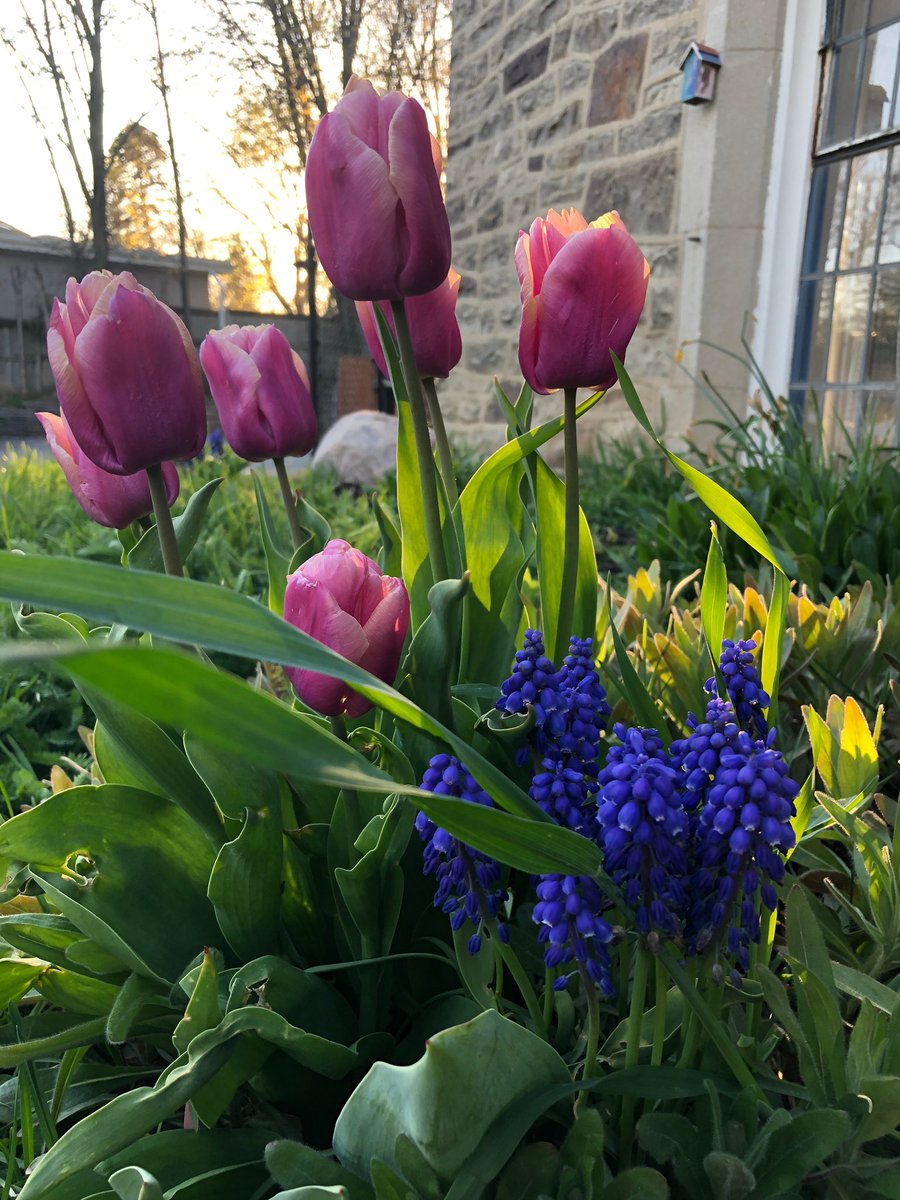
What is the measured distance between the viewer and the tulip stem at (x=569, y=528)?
0.72m

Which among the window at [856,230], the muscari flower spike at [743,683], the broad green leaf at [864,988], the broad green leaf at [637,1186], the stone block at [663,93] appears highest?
the stone block at [663,93]

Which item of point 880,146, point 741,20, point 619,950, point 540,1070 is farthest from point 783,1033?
point 741,20

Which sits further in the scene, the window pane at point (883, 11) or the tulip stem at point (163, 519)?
the window pane at point (883, 11)

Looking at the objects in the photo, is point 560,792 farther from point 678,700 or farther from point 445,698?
point 678,700

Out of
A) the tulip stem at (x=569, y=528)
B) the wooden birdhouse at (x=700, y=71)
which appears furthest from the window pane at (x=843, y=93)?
the tulip stem at (x=569, y=528)

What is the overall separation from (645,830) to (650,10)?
419 cm

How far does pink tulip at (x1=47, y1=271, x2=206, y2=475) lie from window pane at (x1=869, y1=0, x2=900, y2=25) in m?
3.44

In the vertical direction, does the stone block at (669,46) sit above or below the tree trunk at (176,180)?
below

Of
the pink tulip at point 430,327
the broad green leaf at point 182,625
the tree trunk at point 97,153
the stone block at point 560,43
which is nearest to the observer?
the broad green leaf at point 182,625

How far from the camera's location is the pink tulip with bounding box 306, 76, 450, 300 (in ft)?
2.06

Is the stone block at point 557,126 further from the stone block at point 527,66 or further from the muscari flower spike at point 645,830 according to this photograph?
the muscari flower spike at point 645,830

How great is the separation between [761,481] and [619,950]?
1.79 meters

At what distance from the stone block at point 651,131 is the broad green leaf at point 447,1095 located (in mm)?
3886

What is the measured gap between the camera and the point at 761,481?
226cm
